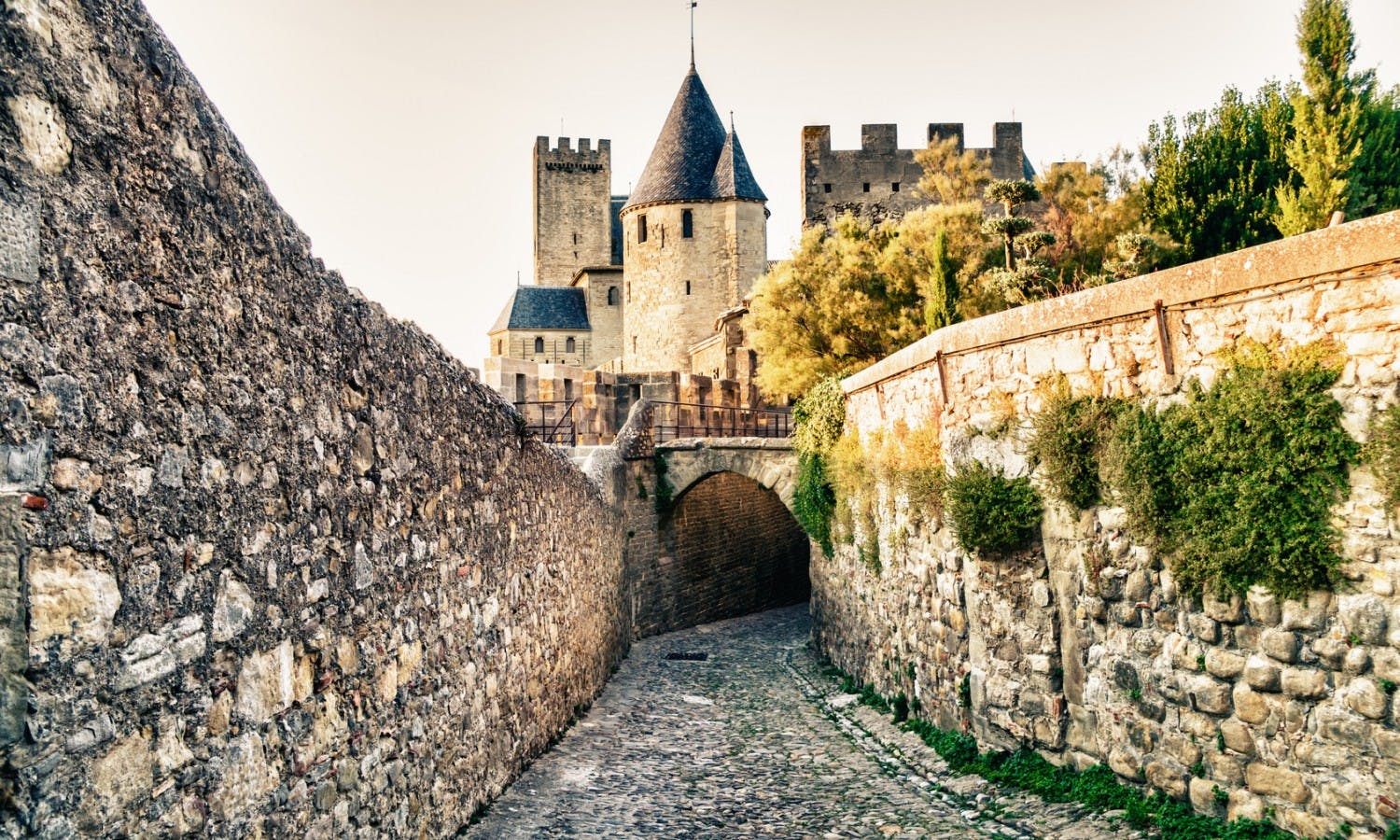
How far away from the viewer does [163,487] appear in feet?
8.93

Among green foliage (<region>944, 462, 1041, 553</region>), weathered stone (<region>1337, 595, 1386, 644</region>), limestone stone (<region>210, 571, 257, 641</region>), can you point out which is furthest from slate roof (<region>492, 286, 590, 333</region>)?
limestone stone (<region>210, 571, 257, 641</region>)

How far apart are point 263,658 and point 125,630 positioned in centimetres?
81

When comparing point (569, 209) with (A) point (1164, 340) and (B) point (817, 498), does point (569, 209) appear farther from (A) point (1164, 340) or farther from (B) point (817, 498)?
(A) point (1164, 340)

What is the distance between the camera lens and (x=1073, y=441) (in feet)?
20.0

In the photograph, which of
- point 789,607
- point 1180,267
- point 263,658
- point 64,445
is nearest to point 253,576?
point 263,658

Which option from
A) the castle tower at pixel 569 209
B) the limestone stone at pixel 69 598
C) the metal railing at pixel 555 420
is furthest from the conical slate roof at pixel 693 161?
the limestone stone at pixel 69 598

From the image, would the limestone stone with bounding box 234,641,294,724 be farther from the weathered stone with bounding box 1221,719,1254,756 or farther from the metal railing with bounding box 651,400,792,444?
the metal railing with bounding box 651,400,792,444

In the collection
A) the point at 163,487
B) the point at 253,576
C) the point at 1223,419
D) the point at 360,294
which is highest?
the point at 360,294

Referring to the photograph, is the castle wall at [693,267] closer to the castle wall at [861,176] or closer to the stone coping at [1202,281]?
the castle wall at [861,176]

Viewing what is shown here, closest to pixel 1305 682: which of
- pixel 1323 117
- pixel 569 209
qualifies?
pixel 1323 117

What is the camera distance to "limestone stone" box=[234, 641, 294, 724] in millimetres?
3189

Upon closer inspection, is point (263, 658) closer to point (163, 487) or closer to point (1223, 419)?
point (163, 487)

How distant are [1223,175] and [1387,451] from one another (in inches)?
610

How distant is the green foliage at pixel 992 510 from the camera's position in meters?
6.69
